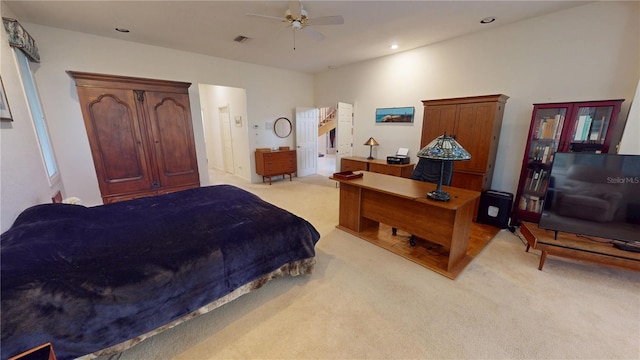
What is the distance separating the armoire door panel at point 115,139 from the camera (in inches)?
115

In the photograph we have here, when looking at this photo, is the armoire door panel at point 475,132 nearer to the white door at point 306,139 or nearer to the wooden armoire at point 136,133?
the white door at point 306,139

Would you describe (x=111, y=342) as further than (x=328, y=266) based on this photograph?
No

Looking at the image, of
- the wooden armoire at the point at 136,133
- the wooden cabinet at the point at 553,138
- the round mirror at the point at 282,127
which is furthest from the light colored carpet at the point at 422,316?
the round mirror at the point at 282,127

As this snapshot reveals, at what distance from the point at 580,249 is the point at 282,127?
559 centimetres

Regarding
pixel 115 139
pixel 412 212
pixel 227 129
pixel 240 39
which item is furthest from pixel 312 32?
pixel 227 129

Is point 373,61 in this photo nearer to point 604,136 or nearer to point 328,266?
point 604,136

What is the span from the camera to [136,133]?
3.17 m

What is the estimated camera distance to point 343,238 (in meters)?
2.93

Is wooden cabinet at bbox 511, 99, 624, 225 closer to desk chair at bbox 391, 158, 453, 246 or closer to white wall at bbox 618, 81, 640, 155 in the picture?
white wall at bbox 618, 81, 640, 155

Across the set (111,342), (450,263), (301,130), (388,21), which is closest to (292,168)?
(301,130)

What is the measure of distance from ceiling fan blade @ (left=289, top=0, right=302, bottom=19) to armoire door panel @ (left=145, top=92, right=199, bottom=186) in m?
2.01

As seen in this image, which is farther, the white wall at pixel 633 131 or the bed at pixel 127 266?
the white wall at pixel 633 131

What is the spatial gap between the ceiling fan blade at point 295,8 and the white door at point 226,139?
4.11 m

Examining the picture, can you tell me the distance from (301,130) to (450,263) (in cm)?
495
